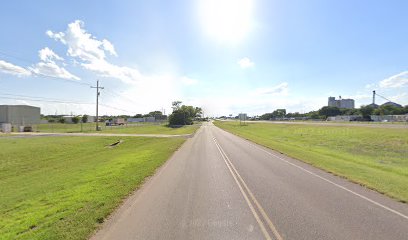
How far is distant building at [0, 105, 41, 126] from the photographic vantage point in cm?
11056

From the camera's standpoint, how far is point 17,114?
113375 mm

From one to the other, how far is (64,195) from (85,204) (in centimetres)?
244

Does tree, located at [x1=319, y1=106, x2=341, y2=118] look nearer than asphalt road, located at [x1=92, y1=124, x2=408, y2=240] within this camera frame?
No

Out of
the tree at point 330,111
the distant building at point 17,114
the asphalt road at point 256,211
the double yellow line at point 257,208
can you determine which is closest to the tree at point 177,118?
the distant building at point 17,114

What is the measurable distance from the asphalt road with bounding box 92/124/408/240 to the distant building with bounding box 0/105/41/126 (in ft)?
367

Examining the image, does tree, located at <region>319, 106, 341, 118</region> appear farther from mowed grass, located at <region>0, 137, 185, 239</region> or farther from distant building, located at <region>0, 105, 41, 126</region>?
mowed grass, located at <region>0, 137, 185, 239</region>

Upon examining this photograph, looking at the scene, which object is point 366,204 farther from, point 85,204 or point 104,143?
point 104,143

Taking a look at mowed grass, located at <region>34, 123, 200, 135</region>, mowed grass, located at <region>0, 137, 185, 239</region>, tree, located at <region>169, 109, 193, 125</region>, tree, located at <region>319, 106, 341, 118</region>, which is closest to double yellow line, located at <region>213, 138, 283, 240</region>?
mowed grass, located at <region>0, 137, 185, 239</region>

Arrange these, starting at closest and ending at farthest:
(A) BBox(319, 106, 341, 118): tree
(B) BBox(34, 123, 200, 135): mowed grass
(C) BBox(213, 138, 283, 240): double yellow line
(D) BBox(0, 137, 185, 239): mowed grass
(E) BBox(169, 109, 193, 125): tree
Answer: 1. (C) BBox(213, 138, 283, 240): double yellow line
2. (D) BBox(0, 137, 185, 239): mowed grass
3. (B) BBox(34, 123, 200, 135): mowed grass
4. (E) BBox(169, 109, 193, 125): tree
5. (A) BBox(319, 106, 341, 118): tree

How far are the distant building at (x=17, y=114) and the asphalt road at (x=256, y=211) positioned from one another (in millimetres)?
111951

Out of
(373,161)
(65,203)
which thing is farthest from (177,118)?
(65,203)

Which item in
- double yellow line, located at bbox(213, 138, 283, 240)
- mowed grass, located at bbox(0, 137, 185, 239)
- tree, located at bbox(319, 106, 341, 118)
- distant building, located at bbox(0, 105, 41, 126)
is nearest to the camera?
double yellow line, located at bbox(213, 138, 283, 240)

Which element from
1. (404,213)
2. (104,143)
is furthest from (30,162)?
(404,213)

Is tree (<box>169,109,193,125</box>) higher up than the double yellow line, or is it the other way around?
tree (<box>169,109,193,125</box>)
